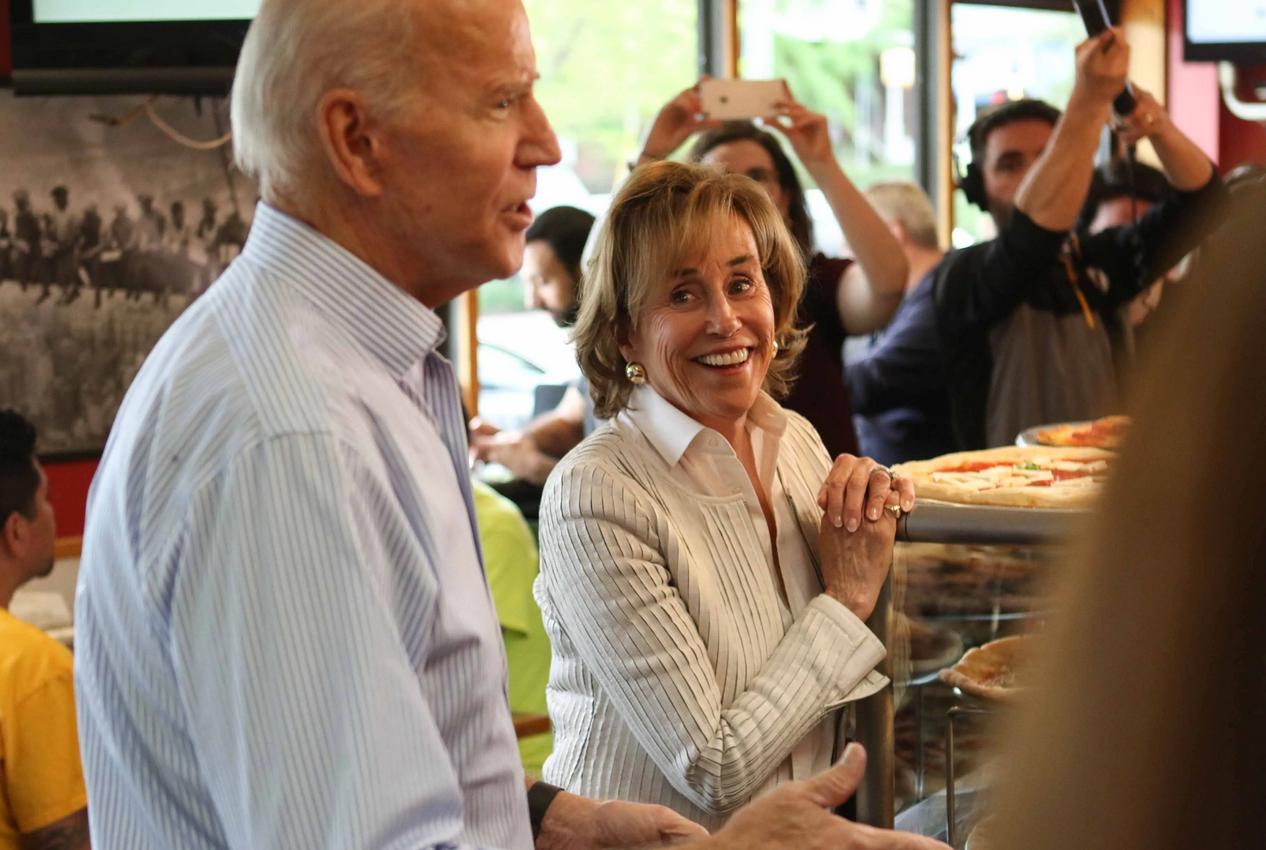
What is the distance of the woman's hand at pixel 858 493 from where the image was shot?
73.1 inches

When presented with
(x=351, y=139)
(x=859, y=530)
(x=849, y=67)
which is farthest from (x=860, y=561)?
(x=849, y=67)

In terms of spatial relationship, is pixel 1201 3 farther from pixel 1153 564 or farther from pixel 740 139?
pixel 1153 564

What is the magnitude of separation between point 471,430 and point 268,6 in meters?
3.89

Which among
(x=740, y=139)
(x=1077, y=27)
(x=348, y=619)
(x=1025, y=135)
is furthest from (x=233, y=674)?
(x=1077, y=27)

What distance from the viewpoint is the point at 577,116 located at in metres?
6.59

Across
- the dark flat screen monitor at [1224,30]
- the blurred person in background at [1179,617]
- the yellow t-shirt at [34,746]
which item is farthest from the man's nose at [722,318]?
the dark flat screen monitor at [1224,30]

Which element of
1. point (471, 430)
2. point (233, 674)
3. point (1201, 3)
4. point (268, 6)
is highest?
point (1201, 3)

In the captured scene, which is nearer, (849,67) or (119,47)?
(119,47)

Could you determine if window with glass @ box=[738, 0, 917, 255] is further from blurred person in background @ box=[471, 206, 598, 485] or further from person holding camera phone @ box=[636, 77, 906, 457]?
person holding camera phone @ box=[636, 77, 906, 457]

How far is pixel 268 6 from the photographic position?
114 cm

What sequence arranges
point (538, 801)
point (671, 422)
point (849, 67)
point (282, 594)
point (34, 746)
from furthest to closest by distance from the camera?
point (849, 67), point (34, 746), point (671, 422), point (538, 801), point (282, 594)

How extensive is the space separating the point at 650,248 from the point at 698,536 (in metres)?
0.40

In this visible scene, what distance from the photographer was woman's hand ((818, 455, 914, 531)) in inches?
73.1

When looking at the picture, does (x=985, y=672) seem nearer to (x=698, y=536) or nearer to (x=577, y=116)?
(x=698, y=536)
